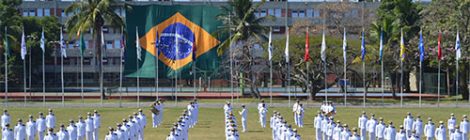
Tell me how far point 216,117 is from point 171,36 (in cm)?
1789

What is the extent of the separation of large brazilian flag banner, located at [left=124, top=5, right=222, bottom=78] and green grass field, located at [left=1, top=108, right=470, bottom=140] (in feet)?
33.5

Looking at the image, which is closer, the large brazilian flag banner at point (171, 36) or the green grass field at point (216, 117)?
the green grass field at point (216, 117)

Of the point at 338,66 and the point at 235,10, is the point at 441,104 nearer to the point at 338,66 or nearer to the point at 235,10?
the point at 338,66

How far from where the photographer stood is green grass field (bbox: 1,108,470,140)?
33.1 meters

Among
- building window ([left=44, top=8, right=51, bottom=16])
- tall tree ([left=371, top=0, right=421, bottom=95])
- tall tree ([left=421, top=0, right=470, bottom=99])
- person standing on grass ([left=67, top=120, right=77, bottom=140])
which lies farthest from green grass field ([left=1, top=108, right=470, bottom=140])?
building window ([left=44, top=8, right=51, bottom=16])

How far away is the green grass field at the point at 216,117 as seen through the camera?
33.1m

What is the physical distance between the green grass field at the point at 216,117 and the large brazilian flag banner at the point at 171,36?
1021 centimetres

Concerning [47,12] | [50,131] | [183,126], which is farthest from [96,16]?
[50,131]

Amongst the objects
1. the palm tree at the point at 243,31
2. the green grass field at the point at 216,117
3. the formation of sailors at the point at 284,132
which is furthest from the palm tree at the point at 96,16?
the formation of sailors at the point at 284,132

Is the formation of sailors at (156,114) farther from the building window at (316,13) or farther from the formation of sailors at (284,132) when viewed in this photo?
the building window at (316,13)

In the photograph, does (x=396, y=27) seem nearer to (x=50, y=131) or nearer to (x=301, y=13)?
(x=301, y=13)

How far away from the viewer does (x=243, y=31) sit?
62188 millimetres

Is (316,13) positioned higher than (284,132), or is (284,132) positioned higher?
(316,13)

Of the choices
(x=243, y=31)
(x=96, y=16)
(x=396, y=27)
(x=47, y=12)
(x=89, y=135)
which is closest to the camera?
(x=89, y=135)
